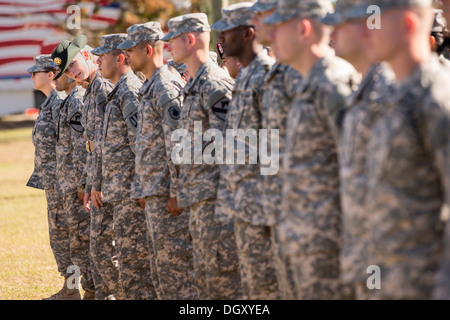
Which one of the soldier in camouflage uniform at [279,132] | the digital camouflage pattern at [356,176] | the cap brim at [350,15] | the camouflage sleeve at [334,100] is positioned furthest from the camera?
the soldier in camouflage uniform at [279,132]

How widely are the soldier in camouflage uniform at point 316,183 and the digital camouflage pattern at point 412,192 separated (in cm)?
66

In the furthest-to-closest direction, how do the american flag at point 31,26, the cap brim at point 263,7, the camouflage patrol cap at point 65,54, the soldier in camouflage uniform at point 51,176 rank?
the american flag at point 31,26
the soldier in camouflage uniform at point 51,176
the camouflage patrol cap at point 65,54
the cap brim at point 263,7

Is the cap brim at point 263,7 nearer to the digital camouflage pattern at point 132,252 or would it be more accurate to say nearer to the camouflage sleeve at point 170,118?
the camouflage sleeve at point 170,118

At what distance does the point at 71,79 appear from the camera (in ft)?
26.6

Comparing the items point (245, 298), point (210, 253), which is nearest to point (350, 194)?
point (245, 298)

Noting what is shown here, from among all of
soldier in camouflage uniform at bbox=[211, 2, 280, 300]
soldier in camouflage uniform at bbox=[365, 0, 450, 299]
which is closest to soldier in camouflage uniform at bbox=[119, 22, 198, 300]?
soldier in camouflage uniform at bbox=[211, 2, 280, 300]

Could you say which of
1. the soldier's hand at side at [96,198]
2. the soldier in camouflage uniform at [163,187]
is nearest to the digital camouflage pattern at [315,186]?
the soldier in camouflage uniform at [163,187]

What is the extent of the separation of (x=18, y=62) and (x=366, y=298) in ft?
103

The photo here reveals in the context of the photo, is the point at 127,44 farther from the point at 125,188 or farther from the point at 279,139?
the point at 279,139

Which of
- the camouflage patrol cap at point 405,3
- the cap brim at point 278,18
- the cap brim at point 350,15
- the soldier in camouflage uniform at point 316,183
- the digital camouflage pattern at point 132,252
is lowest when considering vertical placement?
the digital camouflage pattern at point 132,252

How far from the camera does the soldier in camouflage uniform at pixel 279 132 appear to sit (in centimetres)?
405

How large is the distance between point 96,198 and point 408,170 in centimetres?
439

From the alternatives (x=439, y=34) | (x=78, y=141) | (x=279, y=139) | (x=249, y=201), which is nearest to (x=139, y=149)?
(x=249, y=201)

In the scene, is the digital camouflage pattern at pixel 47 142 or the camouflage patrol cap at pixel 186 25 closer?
the camouflage patrol cap at pixel 186 25
